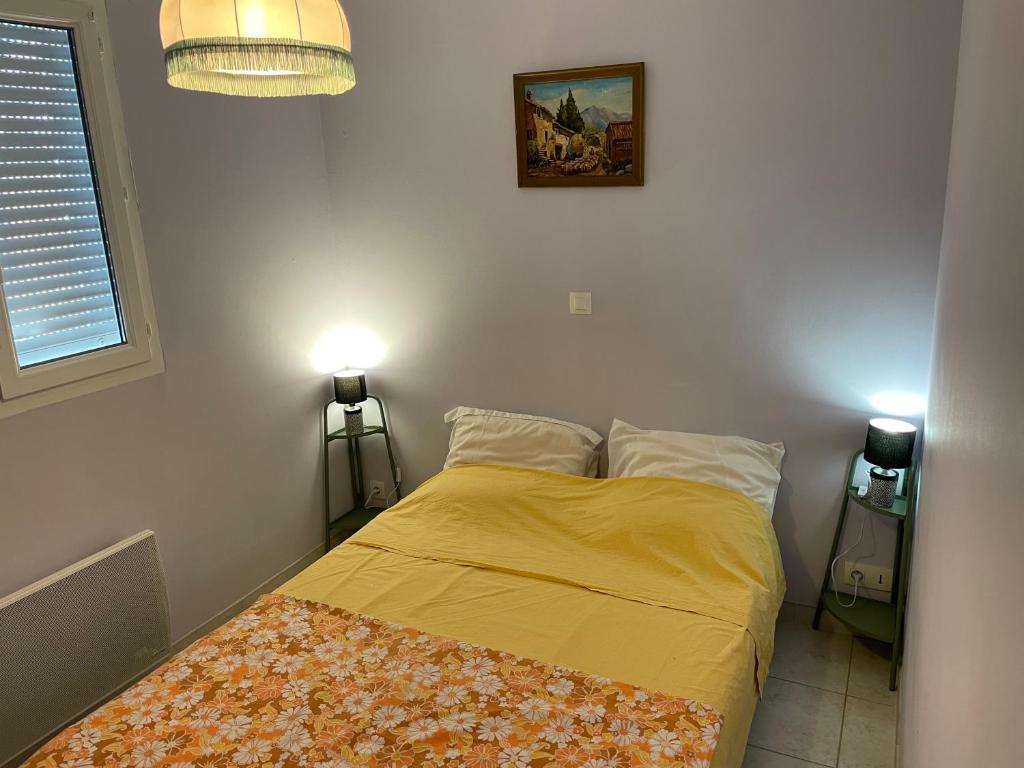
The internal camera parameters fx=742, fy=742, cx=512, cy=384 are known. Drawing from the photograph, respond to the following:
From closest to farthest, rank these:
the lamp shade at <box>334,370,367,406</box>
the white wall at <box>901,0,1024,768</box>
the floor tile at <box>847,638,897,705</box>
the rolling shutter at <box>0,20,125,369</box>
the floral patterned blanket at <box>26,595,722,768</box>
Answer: the white wall at <box>901,0,1024,768</box> < the floral patterned blanket at <box>26,595,722,768</box> < the rolling shutter at <box>0,20,125,369</box> < the floor tile at <box>847,638,897,705</box> < the lamp shade at <box>334,370,367,406</box>

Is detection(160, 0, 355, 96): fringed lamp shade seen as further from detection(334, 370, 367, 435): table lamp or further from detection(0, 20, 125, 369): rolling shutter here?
detection(334, 370, 367, 435): table lamp

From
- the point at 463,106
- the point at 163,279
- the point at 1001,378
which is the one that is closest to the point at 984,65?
the point at 1001,378

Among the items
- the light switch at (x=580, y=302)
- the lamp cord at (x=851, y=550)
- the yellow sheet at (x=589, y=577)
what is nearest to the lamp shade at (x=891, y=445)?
the lamp cord at (x=851, y=550)

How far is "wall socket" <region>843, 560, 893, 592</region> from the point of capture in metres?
2.86

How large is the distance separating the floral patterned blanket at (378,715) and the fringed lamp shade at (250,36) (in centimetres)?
152

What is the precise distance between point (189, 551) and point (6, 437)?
86 centimetres

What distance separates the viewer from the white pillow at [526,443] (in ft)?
10.3

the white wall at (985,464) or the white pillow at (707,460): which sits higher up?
the white wall at (985,464)

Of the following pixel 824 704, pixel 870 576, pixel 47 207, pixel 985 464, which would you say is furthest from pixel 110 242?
pixel 870 576

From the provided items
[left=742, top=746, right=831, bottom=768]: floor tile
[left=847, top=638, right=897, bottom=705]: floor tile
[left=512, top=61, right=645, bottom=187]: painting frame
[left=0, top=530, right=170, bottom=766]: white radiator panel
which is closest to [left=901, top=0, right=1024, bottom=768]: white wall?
[left=742, top=746, right=831, bottom=768]: floor tile

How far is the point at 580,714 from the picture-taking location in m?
1.86

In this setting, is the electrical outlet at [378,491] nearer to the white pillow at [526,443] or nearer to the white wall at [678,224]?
the white wall at [678,224]

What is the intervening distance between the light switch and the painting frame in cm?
44

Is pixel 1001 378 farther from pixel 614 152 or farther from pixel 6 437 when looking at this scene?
pixel 6 437
